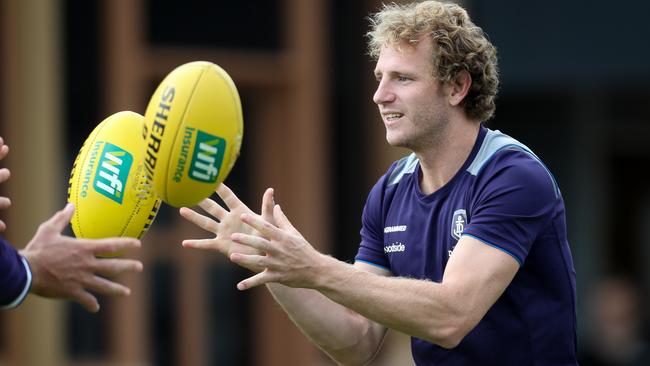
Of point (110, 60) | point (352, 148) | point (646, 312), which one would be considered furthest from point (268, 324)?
point (646, 312)

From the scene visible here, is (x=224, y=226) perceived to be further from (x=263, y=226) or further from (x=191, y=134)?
(x=263, y=226)

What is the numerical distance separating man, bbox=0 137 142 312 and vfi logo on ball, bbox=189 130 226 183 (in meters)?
0.44

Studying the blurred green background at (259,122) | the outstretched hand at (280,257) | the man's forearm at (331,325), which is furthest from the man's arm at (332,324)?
the blurred green background at (259,122)

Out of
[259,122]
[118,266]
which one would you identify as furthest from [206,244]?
[259,122]

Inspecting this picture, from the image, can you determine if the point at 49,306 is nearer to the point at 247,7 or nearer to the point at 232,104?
the point at 247,7

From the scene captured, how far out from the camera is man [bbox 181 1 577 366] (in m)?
5.00

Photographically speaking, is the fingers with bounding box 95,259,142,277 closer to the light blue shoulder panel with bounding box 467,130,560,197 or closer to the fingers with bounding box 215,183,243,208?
the fingers with bounding box 215,183,243,208

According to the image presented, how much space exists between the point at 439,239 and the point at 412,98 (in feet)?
2.00

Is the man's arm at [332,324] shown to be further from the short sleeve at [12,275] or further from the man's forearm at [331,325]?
the short sleeve at [12,275]

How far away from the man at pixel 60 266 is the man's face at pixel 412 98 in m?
1.28

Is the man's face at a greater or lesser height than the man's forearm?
greater

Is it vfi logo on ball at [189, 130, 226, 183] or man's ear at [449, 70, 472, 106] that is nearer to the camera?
vfi logo on ball at [189, 130, 226, 183]

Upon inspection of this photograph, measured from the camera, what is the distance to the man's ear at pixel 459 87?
219 inches

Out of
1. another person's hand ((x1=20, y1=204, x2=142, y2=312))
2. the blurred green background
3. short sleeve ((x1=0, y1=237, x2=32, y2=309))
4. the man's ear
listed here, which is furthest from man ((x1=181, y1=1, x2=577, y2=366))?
the blurred green background
